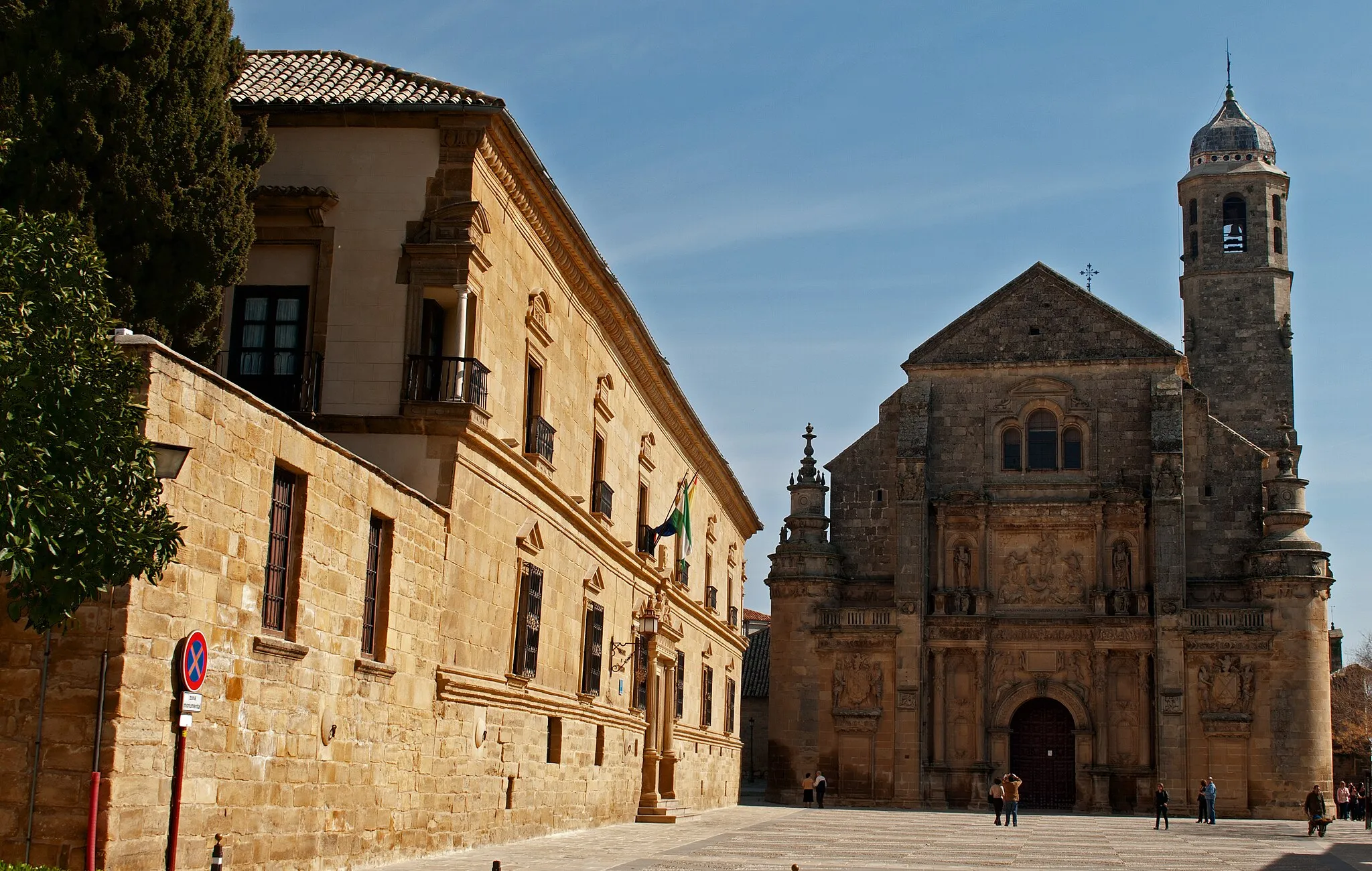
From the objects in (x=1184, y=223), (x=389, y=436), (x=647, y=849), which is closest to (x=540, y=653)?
(x=647, y=849)

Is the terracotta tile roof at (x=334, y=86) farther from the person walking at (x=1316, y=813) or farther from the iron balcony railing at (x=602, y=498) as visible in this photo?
the person walking at (x=1316, y=813)

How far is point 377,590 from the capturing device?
52.4 feet

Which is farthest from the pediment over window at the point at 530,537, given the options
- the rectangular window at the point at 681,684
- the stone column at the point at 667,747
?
the rectangular window at the point at 681,684

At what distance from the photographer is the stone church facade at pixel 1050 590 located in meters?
40.3

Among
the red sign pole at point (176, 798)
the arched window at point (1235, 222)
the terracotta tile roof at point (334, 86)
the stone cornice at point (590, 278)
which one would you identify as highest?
the arched window at point (1235, 222)

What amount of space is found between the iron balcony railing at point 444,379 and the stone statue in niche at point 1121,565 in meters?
28.2

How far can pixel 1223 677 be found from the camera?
132 ft

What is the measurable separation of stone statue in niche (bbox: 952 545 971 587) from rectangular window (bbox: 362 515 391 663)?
29.6 m

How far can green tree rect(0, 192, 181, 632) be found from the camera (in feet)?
31.0

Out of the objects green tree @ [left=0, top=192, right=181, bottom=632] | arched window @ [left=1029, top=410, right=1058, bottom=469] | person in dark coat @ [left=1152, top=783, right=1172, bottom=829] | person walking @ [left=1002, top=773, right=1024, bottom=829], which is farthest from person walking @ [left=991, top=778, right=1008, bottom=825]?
green tree @ [left=0, top=192, right=181, bottom=632]

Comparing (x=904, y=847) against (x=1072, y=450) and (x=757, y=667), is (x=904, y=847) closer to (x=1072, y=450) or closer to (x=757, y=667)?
(x=1072, y=450)

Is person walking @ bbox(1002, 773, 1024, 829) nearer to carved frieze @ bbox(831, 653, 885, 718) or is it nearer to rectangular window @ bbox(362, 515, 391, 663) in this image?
carved frieze @ bbox(831, 653, 885, 718)

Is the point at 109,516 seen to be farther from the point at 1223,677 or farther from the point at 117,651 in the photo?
the point at 1223,677

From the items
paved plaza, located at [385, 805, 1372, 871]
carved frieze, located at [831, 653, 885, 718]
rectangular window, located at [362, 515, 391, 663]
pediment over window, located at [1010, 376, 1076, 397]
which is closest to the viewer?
rectangular window, located at [362, 515, 391, 663]
